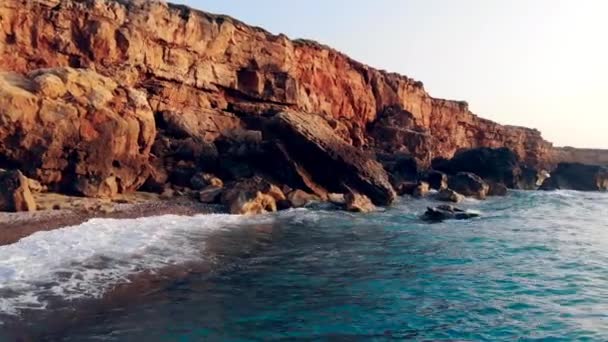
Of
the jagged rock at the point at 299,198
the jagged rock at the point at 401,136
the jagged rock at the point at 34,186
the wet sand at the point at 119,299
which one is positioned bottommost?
the wet sand at the point at 119,299

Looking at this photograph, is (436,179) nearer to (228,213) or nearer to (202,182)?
(202,182)

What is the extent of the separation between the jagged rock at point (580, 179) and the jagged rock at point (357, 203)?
3696 cm

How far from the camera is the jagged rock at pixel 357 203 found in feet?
88.3

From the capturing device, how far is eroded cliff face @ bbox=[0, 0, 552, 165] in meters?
27.2

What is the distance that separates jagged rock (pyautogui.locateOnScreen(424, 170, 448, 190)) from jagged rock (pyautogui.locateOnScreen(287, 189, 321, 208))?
15308 millimetres

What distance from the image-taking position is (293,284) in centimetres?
1208

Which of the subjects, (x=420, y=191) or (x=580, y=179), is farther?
(x=580, y=179)

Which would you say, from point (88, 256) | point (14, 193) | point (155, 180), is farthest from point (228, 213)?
point (88, 256)

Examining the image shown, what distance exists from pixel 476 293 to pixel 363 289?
253 centimetres

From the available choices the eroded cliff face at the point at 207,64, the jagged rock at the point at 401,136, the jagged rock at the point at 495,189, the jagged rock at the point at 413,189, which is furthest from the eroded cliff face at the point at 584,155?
the jagged rock at the point at 413,189

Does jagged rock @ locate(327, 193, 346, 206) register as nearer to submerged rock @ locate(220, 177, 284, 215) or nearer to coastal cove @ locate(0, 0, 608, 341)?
coastal cove @ locate(0, 0, 608, 341)

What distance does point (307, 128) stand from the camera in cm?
3019

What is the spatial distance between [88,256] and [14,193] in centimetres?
660

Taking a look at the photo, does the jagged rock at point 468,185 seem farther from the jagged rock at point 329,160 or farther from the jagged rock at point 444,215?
the jagged rock at point 444,215
